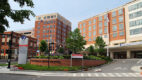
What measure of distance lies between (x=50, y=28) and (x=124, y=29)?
6321cm

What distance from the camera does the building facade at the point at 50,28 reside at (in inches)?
4273

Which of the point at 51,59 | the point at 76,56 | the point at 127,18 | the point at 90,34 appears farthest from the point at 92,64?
the point at 90,34

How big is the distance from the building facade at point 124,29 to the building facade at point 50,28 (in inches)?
1584

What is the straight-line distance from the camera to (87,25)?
8131cm

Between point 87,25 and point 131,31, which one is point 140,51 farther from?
point 87,25

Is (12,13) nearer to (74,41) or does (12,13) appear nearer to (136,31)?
(74,41)

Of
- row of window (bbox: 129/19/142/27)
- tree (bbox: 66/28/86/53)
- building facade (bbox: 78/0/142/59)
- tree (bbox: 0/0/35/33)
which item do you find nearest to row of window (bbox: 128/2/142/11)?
building facade (bbox: 78/0/142/59)

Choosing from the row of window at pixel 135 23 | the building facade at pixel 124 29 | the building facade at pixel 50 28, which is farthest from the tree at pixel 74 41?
the building facade at pixel 50 28

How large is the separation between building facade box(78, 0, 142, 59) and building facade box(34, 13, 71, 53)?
40244 millimetres

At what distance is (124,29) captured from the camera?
6175cm

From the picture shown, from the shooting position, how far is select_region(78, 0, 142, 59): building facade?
56281 millimetres

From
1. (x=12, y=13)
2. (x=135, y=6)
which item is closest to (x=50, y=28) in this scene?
(x=135, y=6)

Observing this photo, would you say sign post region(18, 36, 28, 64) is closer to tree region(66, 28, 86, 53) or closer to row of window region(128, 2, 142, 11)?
tree region(66, 28, 86, 53)

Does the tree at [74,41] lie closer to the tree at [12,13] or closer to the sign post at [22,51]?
the sign post at [22,51]
